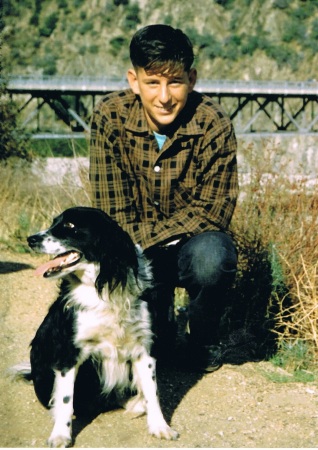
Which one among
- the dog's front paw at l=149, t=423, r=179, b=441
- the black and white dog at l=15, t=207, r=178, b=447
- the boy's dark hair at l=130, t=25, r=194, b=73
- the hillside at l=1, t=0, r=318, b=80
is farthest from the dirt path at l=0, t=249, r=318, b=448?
the hillside at l=1, t=0, r=318, b=80

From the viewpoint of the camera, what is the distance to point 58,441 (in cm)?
317

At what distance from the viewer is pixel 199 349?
4.20 meters

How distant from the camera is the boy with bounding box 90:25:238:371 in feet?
12.7

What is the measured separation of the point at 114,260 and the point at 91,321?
0.32 meters

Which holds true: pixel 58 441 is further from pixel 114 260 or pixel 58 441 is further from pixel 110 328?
pixel 114 260

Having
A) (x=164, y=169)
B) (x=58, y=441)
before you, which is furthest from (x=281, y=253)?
(x=58, y=441)

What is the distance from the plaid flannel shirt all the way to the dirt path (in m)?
0.94

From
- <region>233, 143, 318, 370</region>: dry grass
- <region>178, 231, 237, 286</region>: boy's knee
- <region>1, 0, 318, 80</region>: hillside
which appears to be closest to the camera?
<region>178, 231, 237, 286</region>: boy's knee

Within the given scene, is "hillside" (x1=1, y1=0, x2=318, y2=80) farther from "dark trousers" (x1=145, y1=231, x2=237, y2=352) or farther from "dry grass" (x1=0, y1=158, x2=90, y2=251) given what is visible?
"dark trousers" (x1=145, y1=231, x2=237, y2=352)

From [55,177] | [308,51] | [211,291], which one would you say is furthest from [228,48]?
[211,291]

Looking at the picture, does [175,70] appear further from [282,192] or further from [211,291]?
[282,192]

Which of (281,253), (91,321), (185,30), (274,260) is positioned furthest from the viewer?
(185,30)

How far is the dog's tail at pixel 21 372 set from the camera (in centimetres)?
397

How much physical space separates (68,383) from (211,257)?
3.61 ft
